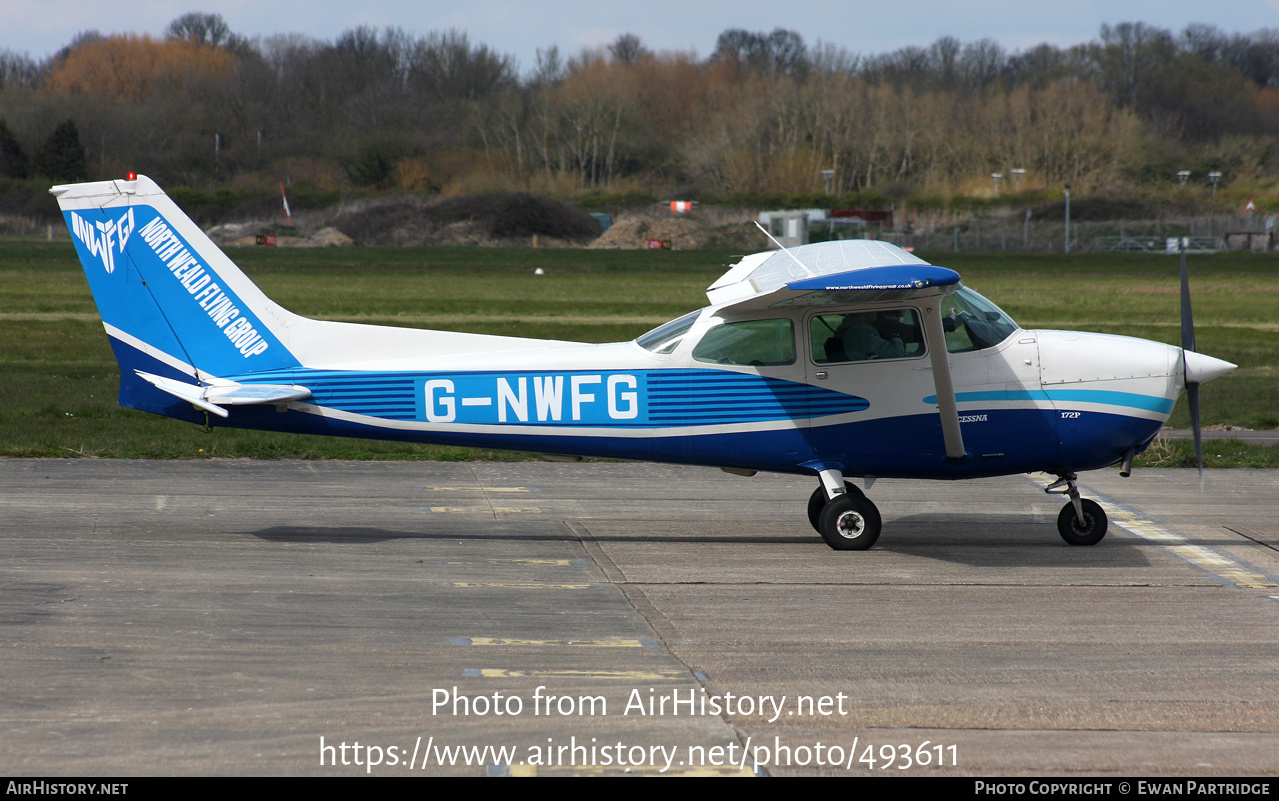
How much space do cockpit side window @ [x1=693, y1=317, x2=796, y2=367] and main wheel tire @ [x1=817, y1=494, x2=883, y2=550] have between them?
1.28 metres

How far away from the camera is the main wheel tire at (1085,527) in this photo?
1003cm

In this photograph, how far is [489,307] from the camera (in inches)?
1328

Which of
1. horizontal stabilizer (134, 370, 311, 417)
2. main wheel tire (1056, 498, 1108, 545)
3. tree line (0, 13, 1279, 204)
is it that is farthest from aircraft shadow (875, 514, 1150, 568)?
tree line (0, 13, 1279, 204)

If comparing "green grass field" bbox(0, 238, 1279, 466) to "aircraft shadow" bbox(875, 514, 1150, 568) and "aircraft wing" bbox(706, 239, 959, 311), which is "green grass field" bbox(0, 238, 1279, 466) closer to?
"aircraft shadow" bbox(875, 514, 1150, 568)

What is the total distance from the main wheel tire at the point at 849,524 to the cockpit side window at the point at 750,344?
1.28 metres

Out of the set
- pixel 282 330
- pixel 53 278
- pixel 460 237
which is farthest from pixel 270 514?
pixel 460 237

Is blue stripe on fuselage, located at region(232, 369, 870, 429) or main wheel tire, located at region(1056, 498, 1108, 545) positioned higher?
blue stripe on fuselage, located at region(232, 369, 870, 429)

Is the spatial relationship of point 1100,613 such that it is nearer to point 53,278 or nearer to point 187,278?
point 187,278

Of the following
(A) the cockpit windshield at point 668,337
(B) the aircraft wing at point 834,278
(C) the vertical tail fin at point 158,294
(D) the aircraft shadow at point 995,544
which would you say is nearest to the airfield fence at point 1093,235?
(D) the aircraft shadow at point 995,544

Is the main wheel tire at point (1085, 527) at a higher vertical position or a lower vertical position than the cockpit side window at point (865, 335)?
lower

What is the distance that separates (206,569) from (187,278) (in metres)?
2.51

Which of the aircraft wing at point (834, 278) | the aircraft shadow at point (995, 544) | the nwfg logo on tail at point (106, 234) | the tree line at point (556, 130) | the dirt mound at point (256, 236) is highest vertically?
the tree line at point (556, 130)

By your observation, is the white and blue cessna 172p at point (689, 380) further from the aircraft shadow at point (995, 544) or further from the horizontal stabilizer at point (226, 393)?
the aircraft shadow at point (995, 544)

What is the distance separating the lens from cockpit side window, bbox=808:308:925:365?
9.52 m
